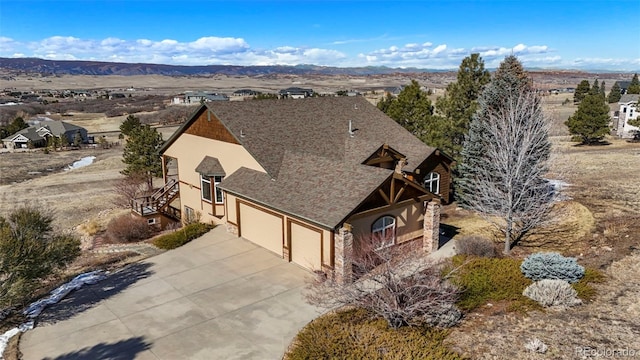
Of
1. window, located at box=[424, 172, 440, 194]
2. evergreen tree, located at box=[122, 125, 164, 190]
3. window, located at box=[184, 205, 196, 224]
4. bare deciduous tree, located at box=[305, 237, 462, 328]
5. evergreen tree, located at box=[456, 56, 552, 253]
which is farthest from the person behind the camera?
evergreen tree, located at box=[122, 125, 164, 190]

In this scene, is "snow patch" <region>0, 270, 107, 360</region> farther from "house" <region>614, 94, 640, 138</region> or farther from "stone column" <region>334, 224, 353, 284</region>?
"house" <region>614, 94, 640, 138</region>

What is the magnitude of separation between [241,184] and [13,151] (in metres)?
64.8

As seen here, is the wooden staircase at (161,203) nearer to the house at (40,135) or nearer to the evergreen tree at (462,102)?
the evergreen tree at (462,102)

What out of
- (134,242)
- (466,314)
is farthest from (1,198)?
(466,314)

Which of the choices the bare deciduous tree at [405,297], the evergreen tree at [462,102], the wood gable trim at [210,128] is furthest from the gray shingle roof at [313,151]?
the bare deciduous tree at [405,297]

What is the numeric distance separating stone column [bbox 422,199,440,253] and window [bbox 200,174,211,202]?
11911 mm

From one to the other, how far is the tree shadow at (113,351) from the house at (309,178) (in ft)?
23.2

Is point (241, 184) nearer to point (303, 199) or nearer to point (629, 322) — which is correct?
point (303, 199)

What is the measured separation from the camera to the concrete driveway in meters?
12.9

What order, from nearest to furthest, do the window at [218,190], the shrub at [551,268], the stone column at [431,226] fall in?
the shrub at [551,268] < the stone column at [431,226] < the window at [218,190]

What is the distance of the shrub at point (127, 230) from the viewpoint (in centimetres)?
2573

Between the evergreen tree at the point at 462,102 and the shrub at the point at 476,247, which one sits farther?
the evergreen tree at the point at 462,102

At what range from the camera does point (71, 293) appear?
1680 cm

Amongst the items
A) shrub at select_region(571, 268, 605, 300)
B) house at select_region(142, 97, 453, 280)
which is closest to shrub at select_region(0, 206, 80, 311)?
house at select_region(142, 97, 453, 280)
